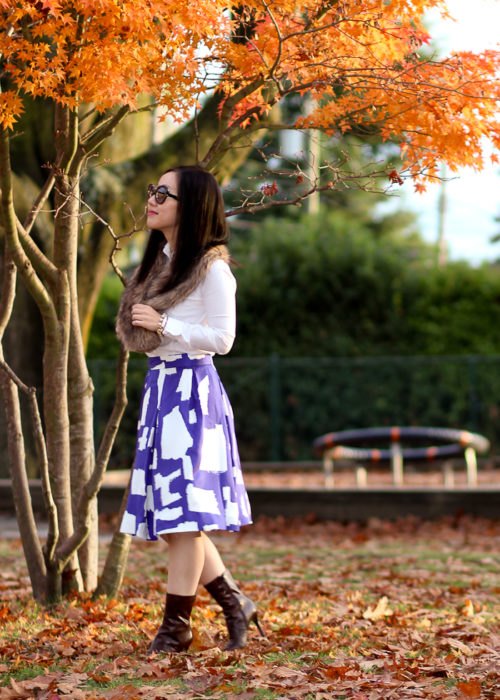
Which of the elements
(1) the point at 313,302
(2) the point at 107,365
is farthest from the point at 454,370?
(2) the point at 107,365

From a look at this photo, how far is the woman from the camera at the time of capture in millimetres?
3760

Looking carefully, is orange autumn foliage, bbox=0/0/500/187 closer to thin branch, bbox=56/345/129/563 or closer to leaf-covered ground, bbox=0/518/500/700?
thin branch, bbox=56/345/129/563

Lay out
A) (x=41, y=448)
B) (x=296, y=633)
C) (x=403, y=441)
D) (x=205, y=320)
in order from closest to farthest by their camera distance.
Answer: (x=205, y=320) → (x=296, y=633) → (x=41, y=448) → (x=403, y=441)

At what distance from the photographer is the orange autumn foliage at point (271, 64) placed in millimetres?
3930

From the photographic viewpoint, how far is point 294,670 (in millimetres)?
3537

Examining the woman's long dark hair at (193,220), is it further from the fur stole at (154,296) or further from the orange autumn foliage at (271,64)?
the orange autumn foliage at (271,64)

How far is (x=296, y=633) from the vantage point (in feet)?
14.1

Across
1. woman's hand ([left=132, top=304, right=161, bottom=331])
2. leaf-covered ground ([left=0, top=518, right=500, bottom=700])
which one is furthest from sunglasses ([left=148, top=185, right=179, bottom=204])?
leaf-covered ground ([left=0, top=518, right=500, bottom=700])

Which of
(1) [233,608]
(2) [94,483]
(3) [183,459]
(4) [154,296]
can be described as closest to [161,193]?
(4) [154,296]

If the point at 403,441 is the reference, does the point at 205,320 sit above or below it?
above

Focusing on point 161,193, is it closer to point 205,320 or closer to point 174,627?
point 205,320

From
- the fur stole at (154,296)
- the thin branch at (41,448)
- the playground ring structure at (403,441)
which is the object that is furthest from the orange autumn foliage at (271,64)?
the playground ring structure at (403,441)

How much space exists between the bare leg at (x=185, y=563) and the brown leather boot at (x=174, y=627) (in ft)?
0.10

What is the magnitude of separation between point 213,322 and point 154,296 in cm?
29
